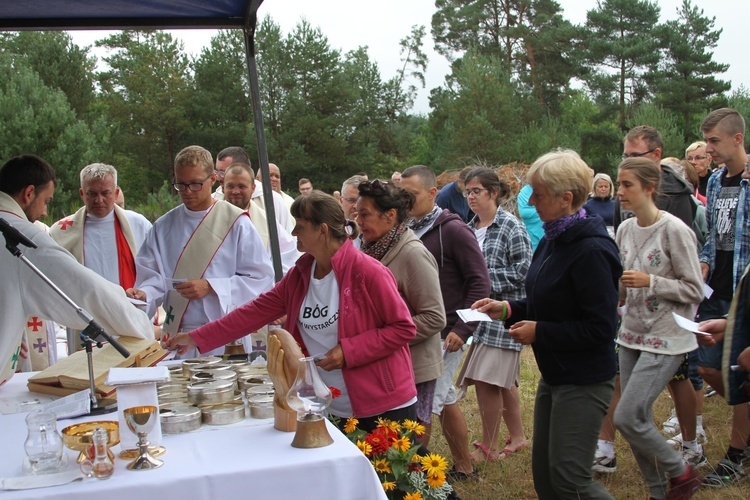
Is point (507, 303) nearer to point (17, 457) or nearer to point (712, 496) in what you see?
point (712, 496)

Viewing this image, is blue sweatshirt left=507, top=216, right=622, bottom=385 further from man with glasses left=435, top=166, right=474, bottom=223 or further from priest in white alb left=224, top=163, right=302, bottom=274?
man with glasses left=435, top=166, right=474, bottom=223

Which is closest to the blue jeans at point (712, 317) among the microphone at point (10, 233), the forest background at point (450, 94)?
the microphone at point (10, 233)

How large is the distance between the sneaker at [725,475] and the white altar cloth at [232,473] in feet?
8.91

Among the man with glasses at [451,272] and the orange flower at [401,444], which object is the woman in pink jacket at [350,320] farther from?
the man with glasses at [451,272]

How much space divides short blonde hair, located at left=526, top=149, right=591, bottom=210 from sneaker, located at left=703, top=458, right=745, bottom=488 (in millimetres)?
2117

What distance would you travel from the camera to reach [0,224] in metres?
2.38

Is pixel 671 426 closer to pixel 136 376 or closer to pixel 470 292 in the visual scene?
pixel 470 292

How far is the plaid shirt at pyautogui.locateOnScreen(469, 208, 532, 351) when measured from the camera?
183 inches

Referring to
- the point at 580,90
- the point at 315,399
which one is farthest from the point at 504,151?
the point at 315,399

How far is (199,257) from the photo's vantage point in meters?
4.04

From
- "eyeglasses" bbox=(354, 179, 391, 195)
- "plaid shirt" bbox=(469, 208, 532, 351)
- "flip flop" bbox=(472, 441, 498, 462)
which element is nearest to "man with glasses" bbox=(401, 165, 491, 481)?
"flip flop" bbox=(472, 441, 498, 462)

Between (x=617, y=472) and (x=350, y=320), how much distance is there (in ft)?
7.55

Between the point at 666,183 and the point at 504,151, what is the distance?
26.3 metres

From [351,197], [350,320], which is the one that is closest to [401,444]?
[350,320]
